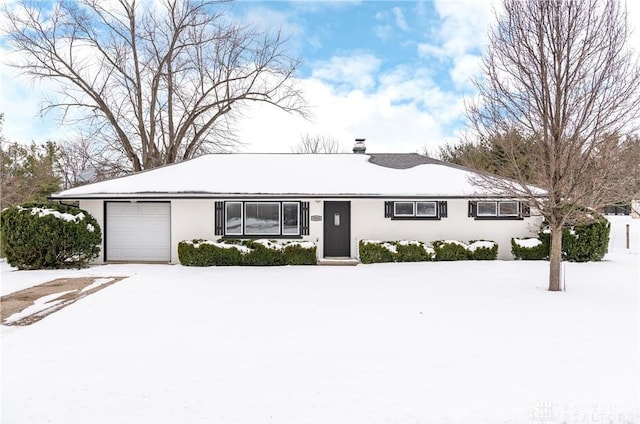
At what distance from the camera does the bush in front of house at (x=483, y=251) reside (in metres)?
13.5

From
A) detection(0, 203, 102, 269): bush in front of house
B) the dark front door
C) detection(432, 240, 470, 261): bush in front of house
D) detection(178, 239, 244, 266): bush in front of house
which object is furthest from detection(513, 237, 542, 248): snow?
detection(0, 203, 102, 269): bush in front of house

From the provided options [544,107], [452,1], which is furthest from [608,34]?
[452,1]

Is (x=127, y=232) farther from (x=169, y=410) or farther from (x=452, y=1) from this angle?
(x=452, y=1)

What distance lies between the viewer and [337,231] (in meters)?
14.3

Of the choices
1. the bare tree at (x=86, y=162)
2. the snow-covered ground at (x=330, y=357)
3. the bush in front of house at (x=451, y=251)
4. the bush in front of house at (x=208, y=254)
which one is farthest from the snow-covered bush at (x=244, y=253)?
the bare tree at (x=86, y=162)

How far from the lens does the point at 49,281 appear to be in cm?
1039

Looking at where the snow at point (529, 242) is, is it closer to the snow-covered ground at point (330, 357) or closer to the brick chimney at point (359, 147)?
the snow-covered ground at point (330, 357)

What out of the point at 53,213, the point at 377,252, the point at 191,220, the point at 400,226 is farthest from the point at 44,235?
the point at 400,226

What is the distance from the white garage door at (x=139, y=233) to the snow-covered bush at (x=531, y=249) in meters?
12.6

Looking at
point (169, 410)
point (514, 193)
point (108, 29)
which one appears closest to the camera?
point (169, 410)

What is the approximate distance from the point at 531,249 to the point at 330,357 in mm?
11254

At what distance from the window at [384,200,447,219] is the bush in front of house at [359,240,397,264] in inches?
54.9

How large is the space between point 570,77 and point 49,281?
13707 mm

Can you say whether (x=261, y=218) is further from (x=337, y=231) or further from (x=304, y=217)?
(x=337, y=231)
